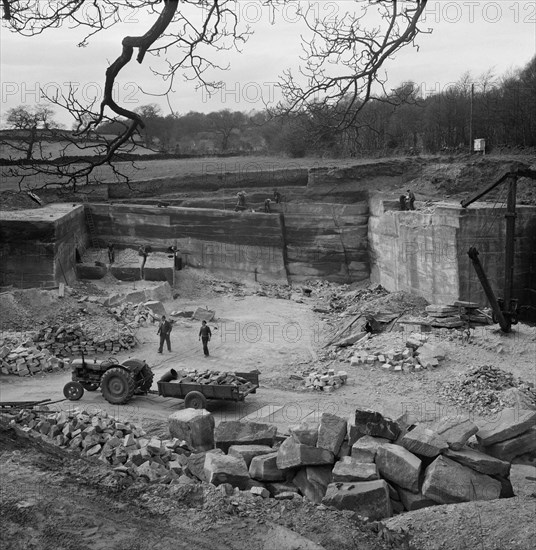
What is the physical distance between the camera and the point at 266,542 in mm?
5398

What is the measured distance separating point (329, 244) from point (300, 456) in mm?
21801

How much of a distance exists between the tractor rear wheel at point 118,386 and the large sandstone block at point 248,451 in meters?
4.37

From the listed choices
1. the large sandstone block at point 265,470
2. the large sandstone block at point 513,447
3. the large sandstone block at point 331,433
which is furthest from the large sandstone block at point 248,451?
the large sandstone block at point 513,447

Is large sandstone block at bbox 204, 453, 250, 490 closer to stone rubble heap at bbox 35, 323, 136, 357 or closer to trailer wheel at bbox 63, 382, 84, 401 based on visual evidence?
trailer wheel at bbox 63, 382, 84, 401

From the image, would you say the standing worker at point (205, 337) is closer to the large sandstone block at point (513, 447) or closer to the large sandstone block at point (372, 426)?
the large sandstone block at point (372, 426)

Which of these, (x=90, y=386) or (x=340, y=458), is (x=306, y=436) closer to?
(x=340, y=458)

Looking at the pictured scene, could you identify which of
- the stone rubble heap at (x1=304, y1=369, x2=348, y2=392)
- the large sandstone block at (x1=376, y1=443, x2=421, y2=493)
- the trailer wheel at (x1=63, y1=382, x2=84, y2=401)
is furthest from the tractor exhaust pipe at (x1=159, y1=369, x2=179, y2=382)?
the large sandstone block at (x1=376, y1=443, x2=421, y2=493)

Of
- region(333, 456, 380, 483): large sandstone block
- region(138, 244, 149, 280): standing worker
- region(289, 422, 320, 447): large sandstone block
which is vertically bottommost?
region(333, 456, 380, 483): large sandstone block

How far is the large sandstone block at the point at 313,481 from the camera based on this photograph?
26.0 feet

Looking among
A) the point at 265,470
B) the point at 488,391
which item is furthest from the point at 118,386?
the point at 488,391

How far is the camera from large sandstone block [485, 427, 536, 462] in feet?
29.8

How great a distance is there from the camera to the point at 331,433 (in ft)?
27.5

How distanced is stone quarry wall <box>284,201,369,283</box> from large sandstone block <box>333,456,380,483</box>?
21287mm

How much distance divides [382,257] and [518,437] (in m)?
18.0
